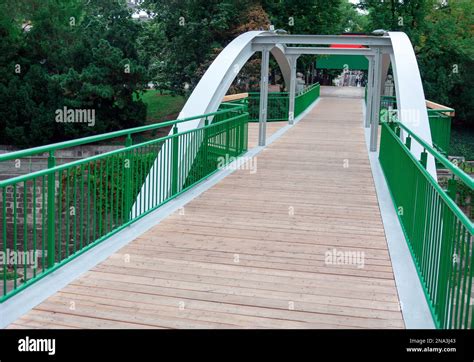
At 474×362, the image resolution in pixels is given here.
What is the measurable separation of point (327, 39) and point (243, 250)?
372 inches

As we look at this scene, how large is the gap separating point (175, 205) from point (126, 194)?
1.62m

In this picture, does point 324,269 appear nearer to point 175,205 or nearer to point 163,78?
point 175,205

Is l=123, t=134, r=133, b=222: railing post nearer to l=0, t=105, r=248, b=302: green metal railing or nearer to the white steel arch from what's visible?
l=0, t=105, r=248, b=302: green metal railing

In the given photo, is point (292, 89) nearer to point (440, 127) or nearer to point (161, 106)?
point (440, 127)

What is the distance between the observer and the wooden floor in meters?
4.57

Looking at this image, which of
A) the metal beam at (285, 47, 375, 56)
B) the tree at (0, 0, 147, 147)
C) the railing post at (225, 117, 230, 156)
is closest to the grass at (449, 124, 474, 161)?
the tree at (0, 0, 147, 147)

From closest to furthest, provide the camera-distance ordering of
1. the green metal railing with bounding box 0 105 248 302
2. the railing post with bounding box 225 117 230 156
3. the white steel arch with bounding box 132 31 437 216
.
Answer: the green metal railing with bounding box 0 105 248 302
the white steel arch with bounding box 132 31 437 216
the railing post with bounding box 225 117 230 156

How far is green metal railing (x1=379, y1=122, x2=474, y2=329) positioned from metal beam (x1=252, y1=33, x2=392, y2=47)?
6.93 m

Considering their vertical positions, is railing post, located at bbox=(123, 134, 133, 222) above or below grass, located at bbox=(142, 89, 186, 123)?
below

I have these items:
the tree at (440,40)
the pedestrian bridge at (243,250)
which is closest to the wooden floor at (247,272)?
the pedestrian bridge at (243,250)

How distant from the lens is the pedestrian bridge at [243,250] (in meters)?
4.52

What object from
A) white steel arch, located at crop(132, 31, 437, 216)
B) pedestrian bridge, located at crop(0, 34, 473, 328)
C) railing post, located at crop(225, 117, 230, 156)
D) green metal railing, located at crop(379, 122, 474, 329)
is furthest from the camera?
railing post, located at crop(225, 117, 230, 156)

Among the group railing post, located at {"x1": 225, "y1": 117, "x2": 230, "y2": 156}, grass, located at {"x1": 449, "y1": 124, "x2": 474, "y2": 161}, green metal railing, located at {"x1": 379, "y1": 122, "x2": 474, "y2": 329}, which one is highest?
railing post, located at {"x1": 225, "y1": 117, "x2": 230, "y2": 156}
